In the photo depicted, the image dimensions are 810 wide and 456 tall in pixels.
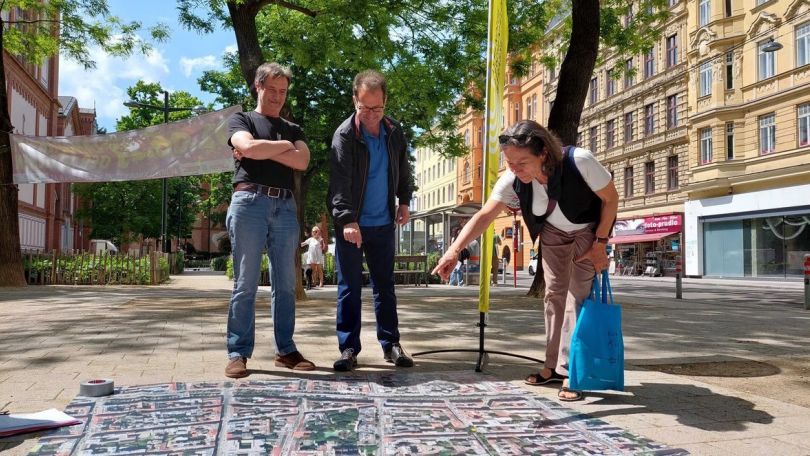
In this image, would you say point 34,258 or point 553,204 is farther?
point 34,258

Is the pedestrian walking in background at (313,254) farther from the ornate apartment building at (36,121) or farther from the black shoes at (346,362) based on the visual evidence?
the ornate apartment building at (36,121)

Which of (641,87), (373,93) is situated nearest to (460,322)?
(373,93)

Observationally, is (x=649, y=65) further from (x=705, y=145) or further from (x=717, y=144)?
(x=717, y=144)

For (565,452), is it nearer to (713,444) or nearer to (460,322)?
(713,444)

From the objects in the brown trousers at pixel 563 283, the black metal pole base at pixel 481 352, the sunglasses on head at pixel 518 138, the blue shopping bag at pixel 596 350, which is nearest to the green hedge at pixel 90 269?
the black metal pole base at pixel 481 352

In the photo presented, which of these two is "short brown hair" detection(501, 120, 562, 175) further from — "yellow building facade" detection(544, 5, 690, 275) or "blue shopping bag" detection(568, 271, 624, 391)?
"yellow building facade" detection(544, 5, 690, 275)

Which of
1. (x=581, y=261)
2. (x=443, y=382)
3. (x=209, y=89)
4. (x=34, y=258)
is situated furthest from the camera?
(x=209, y=89)

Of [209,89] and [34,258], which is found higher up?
[209,89]

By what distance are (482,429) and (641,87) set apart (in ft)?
129

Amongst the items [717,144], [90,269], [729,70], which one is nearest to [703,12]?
[729,70]

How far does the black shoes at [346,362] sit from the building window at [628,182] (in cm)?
3894

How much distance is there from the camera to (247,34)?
417 inches

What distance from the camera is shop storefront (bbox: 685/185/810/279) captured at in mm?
28031

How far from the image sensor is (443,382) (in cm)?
397
